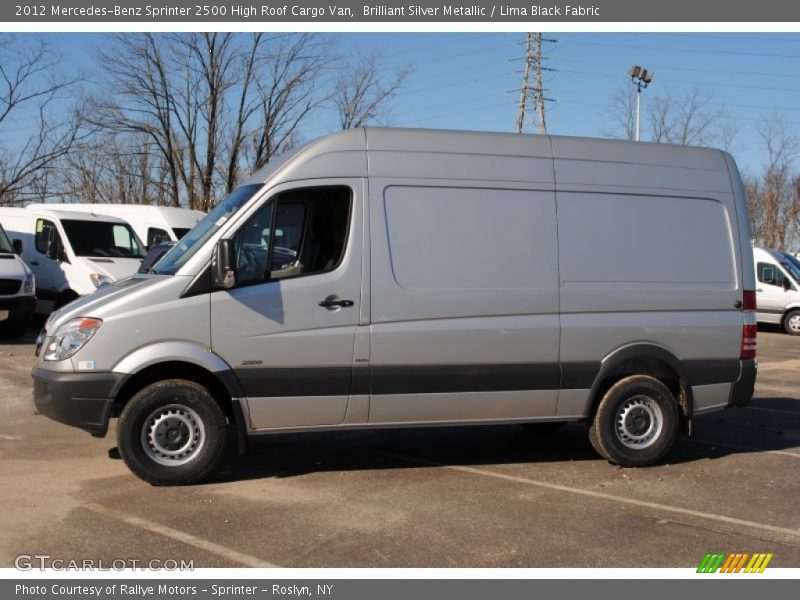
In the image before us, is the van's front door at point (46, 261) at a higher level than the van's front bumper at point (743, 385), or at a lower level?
higher

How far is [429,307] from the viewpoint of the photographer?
270 inches

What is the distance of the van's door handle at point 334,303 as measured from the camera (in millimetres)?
6672

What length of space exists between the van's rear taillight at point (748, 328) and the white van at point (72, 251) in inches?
467

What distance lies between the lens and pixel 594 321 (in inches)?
285

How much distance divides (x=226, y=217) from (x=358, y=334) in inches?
54.0

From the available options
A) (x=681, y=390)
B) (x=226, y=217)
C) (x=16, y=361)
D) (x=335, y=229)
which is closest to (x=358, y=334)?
(x=335, y=229)

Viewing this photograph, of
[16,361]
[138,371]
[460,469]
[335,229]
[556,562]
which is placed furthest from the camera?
[16,361]

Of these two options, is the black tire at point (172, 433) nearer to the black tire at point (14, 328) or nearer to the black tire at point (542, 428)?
the black tire at point (542, 428)

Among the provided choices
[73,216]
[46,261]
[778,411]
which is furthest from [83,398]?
[73,216]

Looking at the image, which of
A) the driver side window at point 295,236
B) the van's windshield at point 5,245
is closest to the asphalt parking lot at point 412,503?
the driver side window at point 295,236

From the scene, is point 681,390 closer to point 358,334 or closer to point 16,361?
point 358,334

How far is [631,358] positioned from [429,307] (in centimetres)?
183

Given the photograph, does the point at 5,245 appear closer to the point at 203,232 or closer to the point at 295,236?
the point at 203,232

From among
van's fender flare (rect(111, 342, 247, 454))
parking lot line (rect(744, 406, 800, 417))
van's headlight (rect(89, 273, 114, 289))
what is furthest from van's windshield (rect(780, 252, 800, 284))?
van's fender flare (rect(111, 342, 247, 454))
